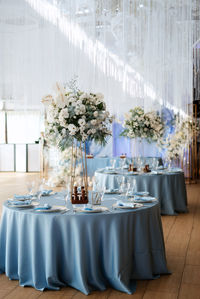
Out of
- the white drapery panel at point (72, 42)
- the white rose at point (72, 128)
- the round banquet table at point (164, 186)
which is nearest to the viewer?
the white rose at point (72, 128)

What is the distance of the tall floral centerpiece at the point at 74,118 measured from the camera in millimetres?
3865

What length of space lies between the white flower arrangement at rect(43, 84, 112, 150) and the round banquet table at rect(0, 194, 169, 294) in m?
0.79

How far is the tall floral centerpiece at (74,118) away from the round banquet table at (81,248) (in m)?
0.62

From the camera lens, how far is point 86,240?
3516 millimetres

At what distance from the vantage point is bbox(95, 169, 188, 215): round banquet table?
682cm

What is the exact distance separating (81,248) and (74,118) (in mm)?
1268

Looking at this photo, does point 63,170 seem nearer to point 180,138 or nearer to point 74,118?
point 180,138

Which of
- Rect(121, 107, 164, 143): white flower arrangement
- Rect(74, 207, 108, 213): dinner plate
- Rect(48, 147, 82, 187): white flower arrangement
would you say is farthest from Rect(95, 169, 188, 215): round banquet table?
Rect(48, 147, 82, 187): white flower arrangement

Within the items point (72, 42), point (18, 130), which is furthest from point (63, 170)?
point (72, 42)

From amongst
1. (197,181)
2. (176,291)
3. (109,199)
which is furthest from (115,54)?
(197,181)

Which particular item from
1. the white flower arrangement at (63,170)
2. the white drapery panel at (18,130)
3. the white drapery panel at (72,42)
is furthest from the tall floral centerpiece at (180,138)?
the white drapery panel at (18,130)

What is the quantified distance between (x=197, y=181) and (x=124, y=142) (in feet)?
8.64

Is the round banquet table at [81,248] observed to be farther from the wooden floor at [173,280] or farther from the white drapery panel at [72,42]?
the white drapery panel at [72,42]

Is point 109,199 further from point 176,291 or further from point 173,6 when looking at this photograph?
point 173,6
